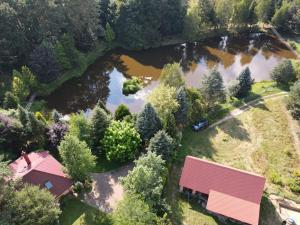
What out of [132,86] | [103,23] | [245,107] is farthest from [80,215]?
[103,23]

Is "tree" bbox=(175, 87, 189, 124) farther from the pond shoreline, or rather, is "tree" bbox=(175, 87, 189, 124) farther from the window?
the pond shoreline

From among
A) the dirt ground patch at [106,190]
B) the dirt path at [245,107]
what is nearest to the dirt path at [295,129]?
the dirt path at [245,107]

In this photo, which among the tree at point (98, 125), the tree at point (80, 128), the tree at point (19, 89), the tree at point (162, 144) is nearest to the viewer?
the tree at point (162, 144)

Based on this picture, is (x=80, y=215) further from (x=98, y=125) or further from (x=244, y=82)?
(x=244, y=82)

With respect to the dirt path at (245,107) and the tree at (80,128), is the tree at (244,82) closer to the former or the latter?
the dirt path at (245,107)

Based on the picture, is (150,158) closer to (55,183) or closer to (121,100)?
(55,183)

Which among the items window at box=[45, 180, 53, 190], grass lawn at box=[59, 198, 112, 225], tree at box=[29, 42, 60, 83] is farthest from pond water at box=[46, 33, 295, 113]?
grass lawn at box=[59, 198, 112, 225]

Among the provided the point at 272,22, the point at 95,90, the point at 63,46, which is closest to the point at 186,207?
the point at 95,90
